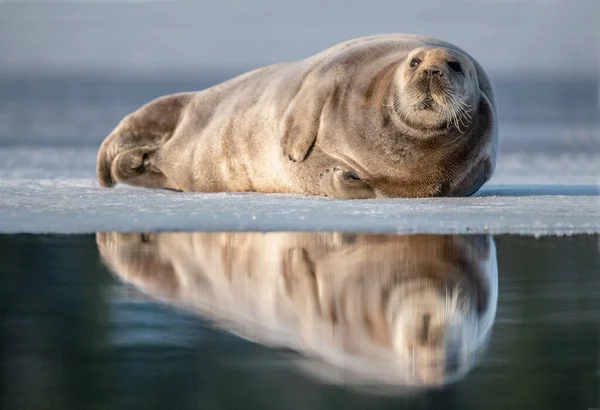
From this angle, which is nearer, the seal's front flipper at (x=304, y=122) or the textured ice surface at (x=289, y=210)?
the textured ice surface at (x=289, y=210)

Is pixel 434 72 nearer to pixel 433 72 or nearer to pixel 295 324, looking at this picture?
pixel 433 72

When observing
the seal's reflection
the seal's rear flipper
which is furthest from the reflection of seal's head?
the seal's rear flipper

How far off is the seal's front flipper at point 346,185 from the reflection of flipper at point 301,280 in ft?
7.05

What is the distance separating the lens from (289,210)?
654cm

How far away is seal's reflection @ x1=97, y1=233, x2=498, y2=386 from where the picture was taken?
3355mm

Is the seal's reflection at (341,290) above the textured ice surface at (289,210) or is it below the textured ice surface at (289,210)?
above

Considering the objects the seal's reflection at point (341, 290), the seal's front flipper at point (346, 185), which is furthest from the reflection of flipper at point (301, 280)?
the seal's front flipper at point (346, 185)

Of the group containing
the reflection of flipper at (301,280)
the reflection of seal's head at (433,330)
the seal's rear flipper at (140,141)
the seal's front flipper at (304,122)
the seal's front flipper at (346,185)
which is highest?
the reflection of seal's head at (433,330)

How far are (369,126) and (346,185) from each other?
0.40 meters

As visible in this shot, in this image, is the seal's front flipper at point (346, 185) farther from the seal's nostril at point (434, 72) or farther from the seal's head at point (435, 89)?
the seal's nostril at point (434, 72)

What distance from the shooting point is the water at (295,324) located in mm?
3006

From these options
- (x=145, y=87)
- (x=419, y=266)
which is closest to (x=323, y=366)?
(x=419, y=266)

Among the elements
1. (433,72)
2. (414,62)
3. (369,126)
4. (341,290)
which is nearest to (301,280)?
(341,290)

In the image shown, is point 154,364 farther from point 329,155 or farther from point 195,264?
point 329,155
